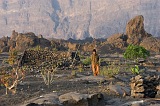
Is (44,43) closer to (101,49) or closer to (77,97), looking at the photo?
(101,49)

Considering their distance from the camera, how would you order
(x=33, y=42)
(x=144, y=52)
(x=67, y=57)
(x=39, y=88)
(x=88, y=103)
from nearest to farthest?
(x=88, y=103) → (x=39, y=88) → (x=67, y=57) → (x=144, y=52) → (x=33, y=42)

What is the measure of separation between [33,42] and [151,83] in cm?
6304

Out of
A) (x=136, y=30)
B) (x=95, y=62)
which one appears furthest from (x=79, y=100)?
(x=136, y=30)

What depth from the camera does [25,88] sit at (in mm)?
17297

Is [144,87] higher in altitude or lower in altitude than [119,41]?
lower

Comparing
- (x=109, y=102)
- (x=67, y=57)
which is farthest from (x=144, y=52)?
(x=109, y=102)

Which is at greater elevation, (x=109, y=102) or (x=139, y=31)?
(x=139, y=31)

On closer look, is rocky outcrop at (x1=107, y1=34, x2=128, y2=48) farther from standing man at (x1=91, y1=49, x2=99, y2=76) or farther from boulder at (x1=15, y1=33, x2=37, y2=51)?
standing man at (x1=91, y1=49, x2=99, y2=76)

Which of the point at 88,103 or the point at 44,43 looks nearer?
the point at 88,103

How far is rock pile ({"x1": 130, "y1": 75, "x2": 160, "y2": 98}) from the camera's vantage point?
14296 mm

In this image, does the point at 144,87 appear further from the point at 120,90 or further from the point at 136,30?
the point at 136,30

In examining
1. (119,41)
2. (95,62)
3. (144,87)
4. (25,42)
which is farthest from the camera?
(119,41)

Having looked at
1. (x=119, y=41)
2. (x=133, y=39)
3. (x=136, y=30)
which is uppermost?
(x=136, y=30)

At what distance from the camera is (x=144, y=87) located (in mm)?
14422
